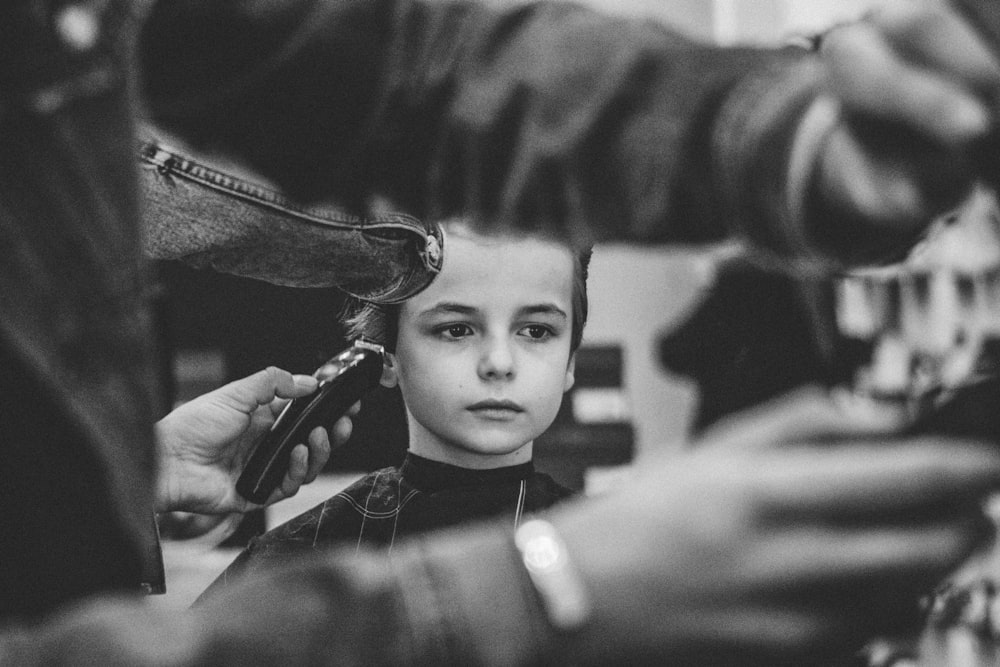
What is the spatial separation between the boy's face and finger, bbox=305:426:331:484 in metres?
0.12

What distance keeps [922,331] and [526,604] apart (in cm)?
43

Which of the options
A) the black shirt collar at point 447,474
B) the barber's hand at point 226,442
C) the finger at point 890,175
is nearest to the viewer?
the finger at point 890,175

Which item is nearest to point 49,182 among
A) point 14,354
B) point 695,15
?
point 14,354

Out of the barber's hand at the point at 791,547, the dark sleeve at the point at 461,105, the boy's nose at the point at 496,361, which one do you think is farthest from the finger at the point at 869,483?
the boy's nose at the point at 496,361

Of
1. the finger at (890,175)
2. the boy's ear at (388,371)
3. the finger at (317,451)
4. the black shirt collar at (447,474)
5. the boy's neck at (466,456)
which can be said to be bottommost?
the black shirt collar at (447,474)

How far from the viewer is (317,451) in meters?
Answer: 1.04

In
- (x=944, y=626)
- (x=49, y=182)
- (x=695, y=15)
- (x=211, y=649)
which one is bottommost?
(x=944, y=626)

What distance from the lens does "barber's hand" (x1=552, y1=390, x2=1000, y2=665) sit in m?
0.28

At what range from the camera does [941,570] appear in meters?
0.28

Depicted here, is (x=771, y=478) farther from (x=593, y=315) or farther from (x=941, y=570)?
(x=593, y=315)

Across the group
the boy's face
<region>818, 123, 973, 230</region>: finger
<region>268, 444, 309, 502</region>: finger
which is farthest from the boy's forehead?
<region>818, 123, 973, 230</region>: finger

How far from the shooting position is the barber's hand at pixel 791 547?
28cm

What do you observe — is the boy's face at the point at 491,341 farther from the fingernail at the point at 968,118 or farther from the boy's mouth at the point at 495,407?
the fingernail at the point at 968,118

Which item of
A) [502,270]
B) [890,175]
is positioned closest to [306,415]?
[502,270]
